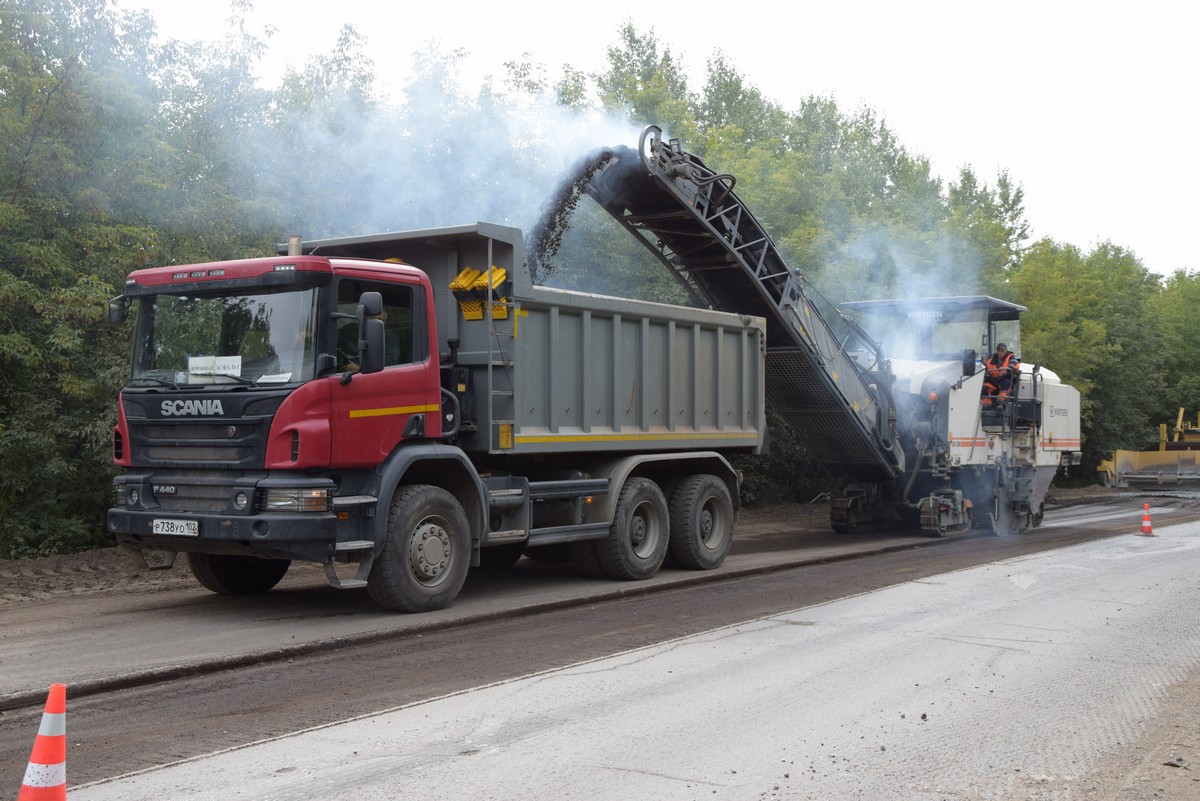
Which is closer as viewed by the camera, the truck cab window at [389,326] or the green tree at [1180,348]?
the truck cab window at [389,326]

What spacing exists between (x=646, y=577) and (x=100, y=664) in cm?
576

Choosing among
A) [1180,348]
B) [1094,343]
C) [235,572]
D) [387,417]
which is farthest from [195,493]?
[1180,348]

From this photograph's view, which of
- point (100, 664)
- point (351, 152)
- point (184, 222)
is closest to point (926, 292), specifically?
point (351, 152)

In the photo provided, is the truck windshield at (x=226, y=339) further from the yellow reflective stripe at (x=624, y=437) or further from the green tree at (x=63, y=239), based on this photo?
the green tree at (x=63, y=239)

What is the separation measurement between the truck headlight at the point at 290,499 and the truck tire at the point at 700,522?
15.9ft

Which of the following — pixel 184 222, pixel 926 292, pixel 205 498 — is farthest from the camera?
pixel 926 292

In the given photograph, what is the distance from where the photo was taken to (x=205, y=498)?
879 centimetres

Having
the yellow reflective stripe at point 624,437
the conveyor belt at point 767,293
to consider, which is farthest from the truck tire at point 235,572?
the conveyor belt at point 767,293

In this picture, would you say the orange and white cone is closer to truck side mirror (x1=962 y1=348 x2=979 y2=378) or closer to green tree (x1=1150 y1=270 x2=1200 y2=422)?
truck side mirror (x1=962 y1=348 x2=979 y2=378)

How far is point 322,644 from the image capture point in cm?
805

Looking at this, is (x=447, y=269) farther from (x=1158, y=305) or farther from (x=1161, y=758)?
(x=1158, y=305)

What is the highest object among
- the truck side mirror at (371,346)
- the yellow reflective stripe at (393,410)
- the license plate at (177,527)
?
the truck side mirror at (371,346)

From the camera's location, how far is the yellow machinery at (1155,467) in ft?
97.6

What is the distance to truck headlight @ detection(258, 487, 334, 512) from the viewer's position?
847cm
